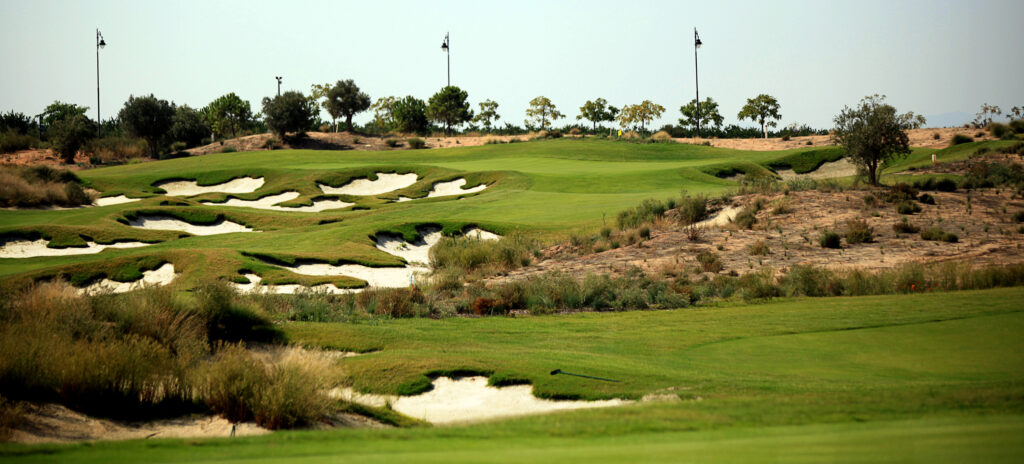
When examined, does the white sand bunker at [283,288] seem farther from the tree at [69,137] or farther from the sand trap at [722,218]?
the tree at [69,137]

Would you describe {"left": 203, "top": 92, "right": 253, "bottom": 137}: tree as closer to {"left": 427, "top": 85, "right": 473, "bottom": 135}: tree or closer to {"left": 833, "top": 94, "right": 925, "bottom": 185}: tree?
{"left": 427, "top": 85, "right": 473, "bottom": 135}: tree

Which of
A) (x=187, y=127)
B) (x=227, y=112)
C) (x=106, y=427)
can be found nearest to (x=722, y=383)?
(x=106, y=427)

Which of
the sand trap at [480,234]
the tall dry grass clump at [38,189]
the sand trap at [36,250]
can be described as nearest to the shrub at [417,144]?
the tall dry grass clump at [38,189]

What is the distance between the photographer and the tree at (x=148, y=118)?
79.2 meters

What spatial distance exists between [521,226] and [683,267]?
1042 centimetres

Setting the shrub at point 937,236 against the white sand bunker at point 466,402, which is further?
the shrub at point 937,236

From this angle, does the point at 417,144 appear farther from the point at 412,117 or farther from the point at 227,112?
the point at 227,112

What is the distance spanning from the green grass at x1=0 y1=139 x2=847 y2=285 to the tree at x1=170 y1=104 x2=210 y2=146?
2165 centimetres

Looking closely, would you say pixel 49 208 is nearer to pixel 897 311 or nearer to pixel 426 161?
pixel 426 161

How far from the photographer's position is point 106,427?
9211mm

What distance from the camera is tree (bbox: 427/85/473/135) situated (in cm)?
10669

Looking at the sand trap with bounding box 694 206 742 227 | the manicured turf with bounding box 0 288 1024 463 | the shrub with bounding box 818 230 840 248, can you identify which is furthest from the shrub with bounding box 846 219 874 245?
the manicured turf with bounding box 0 288 1024 463

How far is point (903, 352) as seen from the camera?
1253 cm

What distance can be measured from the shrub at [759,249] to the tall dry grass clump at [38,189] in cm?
3996
